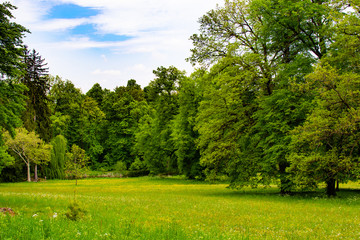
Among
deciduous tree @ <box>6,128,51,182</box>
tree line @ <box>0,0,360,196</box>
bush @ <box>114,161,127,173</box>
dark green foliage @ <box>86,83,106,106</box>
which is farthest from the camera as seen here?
dark green foliage @ <box>86,83,106,106</box>

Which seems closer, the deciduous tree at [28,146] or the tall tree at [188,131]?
the tall tree at [188,131]

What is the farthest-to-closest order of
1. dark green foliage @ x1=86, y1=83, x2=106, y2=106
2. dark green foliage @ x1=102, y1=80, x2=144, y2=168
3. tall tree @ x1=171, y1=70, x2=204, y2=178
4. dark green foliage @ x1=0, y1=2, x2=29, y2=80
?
1. dark green foliage @ x1=86, y1=83, x2=106, y2=106
2. dark green foliage @ x1=102, y1=80, x2=144, y2=168
3. tall tree @ x1=171, y1=70, x2=204, y2=178
4. dark green foliage @ x1=0, y1=2, x2=29, y2=80

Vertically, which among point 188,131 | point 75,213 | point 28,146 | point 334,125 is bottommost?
point 75,213

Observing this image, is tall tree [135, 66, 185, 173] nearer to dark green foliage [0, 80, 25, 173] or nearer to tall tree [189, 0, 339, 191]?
tall tree [189, 0, 339, 191]

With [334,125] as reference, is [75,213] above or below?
below

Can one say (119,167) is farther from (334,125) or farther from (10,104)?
(334,125)

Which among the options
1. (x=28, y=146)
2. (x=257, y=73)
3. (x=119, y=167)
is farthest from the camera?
(x=119, y=167)

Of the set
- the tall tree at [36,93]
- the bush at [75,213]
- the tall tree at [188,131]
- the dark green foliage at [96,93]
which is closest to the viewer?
the bush at [75,213]

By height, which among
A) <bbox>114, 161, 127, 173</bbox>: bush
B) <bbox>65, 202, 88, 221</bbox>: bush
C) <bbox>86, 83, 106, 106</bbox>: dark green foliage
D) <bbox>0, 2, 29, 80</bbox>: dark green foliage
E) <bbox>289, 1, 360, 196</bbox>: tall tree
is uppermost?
<bbox>86, 83, 106, 106</bbox>: dark green foliage

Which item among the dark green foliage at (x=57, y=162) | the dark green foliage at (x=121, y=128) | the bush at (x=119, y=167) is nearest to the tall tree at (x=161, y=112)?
the bush at (x=119, y=167)

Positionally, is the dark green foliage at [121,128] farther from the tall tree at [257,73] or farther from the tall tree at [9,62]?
the tall tree at [9,62]

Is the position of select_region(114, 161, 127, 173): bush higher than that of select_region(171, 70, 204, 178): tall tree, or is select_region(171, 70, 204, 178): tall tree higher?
select_region(171, 70, 204, 178): tall tree

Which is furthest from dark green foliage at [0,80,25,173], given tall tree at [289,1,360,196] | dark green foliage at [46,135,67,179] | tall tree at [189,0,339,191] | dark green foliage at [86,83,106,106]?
dark green foliage at [86,83,106,106]

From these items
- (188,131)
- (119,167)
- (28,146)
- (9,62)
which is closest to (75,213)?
(9,62)
